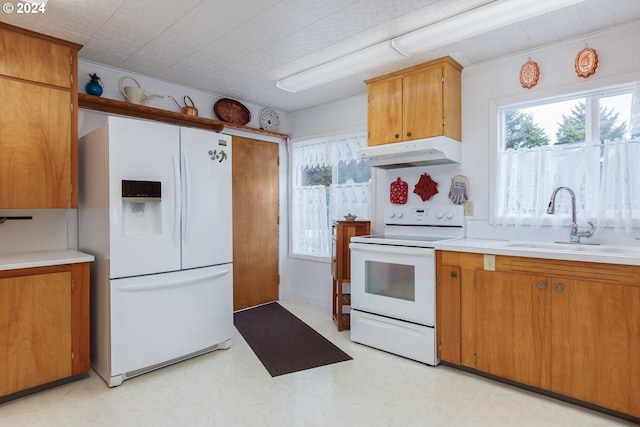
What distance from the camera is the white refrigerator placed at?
92.2 inches

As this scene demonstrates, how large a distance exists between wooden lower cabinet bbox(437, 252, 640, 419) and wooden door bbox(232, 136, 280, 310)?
234 cm

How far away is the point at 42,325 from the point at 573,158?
12.5ft

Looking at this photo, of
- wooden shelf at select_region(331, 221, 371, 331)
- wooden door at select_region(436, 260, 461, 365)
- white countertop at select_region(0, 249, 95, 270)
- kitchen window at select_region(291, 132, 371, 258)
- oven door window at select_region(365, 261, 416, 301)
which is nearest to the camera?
white countertop at select_region(0, 249, 95, 270)

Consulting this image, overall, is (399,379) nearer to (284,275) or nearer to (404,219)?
(404,219)

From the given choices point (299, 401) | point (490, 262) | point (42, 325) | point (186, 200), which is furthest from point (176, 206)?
point (490, 262)

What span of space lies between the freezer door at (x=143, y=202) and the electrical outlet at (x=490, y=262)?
2202mm

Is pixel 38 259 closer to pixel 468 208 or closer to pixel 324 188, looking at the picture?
pixel 324 188

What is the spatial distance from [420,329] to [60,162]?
9.54 ft

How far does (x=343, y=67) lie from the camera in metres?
2.98

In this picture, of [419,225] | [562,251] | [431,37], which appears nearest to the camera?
[562,251]

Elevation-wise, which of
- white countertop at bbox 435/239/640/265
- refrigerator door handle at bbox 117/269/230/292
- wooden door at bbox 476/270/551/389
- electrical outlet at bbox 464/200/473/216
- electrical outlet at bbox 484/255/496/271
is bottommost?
wooden door at bbox 476/270/551/389

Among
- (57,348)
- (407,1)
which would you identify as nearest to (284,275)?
(57,348)

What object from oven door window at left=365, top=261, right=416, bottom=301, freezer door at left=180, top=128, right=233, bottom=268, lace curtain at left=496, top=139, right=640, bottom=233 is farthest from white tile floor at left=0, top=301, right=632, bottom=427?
lace curtain at left=496, top=139, right=640, bottom=233

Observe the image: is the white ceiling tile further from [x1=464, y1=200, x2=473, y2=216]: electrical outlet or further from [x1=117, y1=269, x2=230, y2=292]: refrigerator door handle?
[x1=117, y1=269, x2=230, y2=292]: refrigerator door handle
